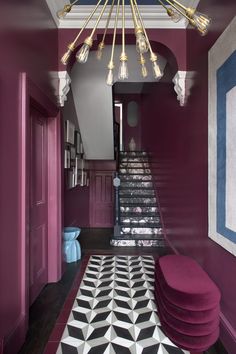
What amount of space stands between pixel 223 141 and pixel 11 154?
159cm

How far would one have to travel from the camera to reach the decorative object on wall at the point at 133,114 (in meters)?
7.86

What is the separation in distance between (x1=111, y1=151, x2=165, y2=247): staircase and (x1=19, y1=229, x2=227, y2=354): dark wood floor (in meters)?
0.21

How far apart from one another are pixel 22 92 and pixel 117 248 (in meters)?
3.13

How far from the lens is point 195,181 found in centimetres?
261

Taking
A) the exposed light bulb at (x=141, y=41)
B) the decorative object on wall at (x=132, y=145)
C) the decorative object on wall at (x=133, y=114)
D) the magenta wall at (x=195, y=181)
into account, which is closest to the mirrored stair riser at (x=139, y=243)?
the magenta wall at (x=195, y=181)

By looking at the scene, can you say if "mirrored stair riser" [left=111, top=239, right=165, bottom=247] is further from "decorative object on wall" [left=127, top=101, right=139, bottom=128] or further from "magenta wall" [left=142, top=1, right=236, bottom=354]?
"decorative object on wall" [left=127, top=101, right=139, bottom=128]

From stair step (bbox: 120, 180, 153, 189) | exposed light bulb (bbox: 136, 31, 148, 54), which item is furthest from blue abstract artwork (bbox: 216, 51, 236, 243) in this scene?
stair step (bbox: 120, 180, 153, 189)

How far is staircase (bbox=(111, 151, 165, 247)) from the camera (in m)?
4.36

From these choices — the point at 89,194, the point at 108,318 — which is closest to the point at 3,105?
the point at 108,318

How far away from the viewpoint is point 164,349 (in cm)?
181

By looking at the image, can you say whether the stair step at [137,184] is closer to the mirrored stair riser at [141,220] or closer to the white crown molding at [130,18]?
the mirrored stair riser at [141,220]

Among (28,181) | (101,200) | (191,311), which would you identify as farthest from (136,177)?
(191,311)

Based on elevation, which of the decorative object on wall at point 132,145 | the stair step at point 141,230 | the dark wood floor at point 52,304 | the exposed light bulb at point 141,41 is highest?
the decorative object on wall at point 132,145

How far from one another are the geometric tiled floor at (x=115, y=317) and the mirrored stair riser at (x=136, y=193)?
229 centimetres
